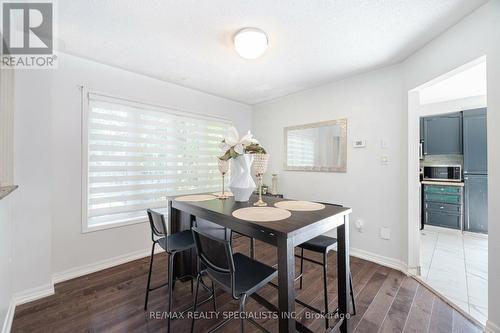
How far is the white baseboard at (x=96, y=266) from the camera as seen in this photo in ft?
7.15

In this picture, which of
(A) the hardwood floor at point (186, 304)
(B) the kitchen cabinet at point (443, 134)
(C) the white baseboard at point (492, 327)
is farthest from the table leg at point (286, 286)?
(B) the kitchen cabinet at point (443, 134)

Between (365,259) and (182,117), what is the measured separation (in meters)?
3.19

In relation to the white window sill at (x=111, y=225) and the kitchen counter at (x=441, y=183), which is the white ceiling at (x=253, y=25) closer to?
the white window sill at (x=111, y=225)

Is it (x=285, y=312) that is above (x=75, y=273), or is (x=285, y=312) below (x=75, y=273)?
above

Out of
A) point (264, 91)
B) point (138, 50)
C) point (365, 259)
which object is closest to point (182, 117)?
point (138, 50)

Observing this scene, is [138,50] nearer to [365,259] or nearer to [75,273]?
[75,273]

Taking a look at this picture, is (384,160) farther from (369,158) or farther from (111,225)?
(111,225)

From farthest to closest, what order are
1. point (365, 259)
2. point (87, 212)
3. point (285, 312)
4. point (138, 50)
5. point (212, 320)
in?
point (365, 259), point (87, 212), point (138, 50), point (212, 320), point (285, 312)

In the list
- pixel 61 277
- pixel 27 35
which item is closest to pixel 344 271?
pixel 61 277

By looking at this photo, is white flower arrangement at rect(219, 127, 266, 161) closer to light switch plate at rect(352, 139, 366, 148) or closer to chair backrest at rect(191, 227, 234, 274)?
chair backrest at rect(191, 227, 234, 274)

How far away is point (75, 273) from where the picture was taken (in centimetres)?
227

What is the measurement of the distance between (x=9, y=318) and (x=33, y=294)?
34 centimetres

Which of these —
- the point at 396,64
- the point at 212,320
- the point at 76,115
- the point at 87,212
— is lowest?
the point at 212,320

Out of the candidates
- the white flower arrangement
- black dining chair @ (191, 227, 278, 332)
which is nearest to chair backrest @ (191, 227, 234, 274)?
black dining chair @ (191, 227, 278, 332)
